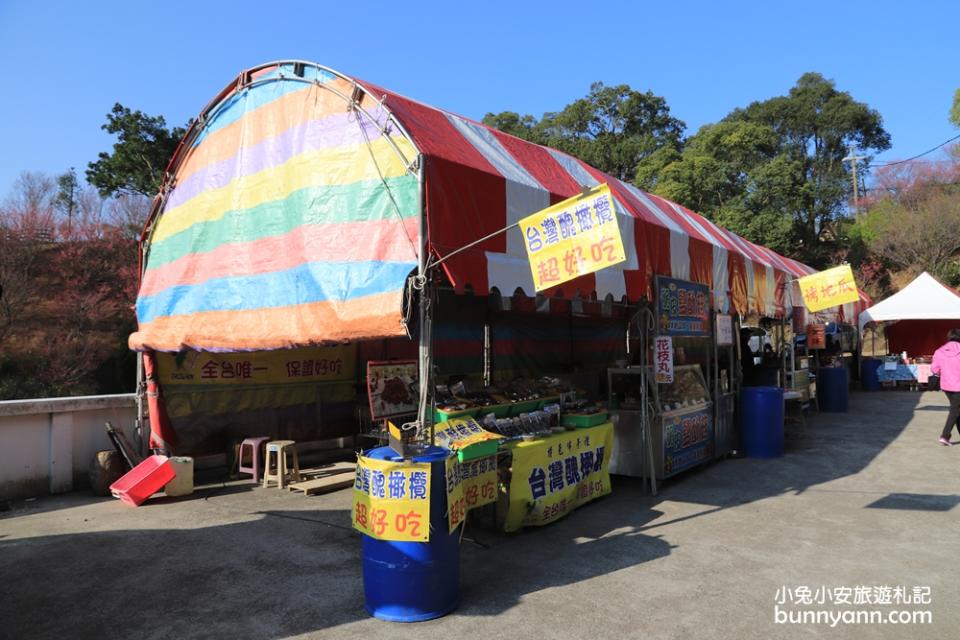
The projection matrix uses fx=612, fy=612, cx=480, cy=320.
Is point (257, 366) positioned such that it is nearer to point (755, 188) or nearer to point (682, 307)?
point (682, 307)

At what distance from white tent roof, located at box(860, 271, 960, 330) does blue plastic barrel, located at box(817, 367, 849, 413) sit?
20.9 feet

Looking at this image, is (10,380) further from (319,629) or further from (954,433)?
(954,433)

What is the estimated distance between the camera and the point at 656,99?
35.5m

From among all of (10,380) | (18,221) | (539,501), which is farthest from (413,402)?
(18,221)

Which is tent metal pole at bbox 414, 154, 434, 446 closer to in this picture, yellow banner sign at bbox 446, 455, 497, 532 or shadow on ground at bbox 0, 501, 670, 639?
yellow banner sign at bbox 446, 455, 497, 532

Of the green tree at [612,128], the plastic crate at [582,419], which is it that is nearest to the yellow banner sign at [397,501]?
the plastic crate at [582,419]

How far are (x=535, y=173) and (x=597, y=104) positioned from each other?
31.8 m

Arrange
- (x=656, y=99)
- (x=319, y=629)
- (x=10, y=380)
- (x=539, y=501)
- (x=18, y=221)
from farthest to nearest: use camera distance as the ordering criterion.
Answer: (x=656, y=99) → (x=18, y=221) → (x=10, y=380) → (x=539, y=501) → (x=319, y=629)

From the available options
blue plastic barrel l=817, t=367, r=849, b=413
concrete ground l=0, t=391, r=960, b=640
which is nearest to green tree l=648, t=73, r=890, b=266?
blue plastic barrel l=817, t=367, r=849, b=413

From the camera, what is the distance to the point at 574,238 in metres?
4.62

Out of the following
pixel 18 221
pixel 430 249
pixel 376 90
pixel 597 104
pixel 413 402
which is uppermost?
pixel 597 104

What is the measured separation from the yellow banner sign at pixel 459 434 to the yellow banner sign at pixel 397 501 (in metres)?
1.06

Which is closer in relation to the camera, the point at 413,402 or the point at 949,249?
the point at 413,402

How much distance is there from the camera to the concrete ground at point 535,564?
4.04 metres
